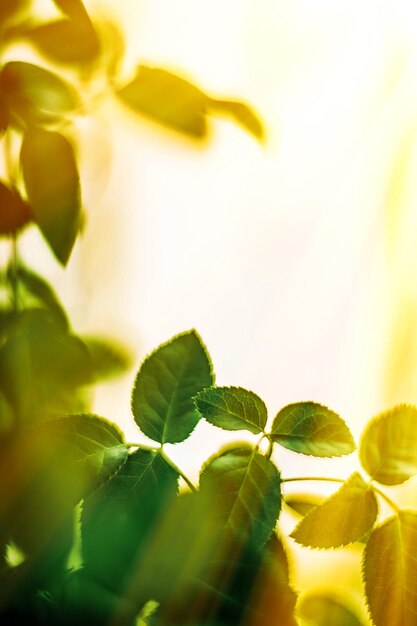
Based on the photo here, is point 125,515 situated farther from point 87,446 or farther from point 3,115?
point 3,115

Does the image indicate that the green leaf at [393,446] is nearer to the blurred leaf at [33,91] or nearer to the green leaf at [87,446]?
the green leaf at [87,446]

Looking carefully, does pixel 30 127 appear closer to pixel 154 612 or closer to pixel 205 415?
pixel 205 415

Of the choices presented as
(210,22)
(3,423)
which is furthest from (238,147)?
(3,423)

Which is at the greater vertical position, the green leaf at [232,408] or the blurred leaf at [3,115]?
the blurred leaf at [3,115]

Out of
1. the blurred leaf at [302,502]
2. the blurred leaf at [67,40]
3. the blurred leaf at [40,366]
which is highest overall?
the blurred leaf at [67,40]

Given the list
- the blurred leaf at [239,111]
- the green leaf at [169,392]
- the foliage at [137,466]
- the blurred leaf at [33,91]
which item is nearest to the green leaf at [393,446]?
the foliage at [137,466]
